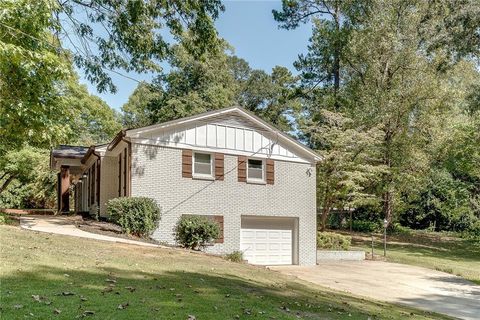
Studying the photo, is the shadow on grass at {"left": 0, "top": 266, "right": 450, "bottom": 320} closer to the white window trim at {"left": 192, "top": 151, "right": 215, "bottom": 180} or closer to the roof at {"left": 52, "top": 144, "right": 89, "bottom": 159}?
the white window trim at {"left": 192, "top": 151, "right": 215, "bottom": 180}

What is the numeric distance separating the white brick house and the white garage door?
4 centimetres

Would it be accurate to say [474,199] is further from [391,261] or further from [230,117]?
[230,117]

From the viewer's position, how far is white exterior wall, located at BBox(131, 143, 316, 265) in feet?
56.4

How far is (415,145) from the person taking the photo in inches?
1168

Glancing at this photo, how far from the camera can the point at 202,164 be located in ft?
60.6

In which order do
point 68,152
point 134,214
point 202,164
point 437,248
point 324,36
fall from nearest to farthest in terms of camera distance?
point 134,214, point 202,164, point 68,152, point 437,248, point 324,36

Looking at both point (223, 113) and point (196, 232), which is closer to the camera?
point (196, 232)

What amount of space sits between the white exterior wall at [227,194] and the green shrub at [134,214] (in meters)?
0.62

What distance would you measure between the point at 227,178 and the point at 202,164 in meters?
1.19

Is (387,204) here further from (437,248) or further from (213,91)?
(213,91)

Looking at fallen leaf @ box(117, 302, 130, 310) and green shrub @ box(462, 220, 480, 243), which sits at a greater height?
fallen leaf @ box(117, 302, 130, 310)

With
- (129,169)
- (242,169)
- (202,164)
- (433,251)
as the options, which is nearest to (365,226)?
(433,251)

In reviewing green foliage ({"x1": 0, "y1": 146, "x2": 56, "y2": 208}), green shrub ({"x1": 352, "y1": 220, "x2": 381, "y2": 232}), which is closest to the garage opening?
green shrub ({"x1": 352, "y1": 220, "x2": 381, "y2": 232})

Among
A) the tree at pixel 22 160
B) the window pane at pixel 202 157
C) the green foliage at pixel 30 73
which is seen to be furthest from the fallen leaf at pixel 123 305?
the tree at pixel 22 160
